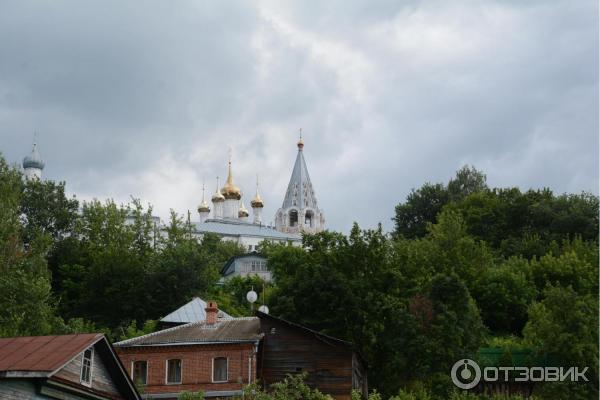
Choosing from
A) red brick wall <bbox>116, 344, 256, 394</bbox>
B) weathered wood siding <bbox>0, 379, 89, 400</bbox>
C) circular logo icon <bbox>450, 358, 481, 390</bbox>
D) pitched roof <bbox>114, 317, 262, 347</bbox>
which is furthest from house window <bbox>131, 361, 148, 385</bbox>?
weathered wood siding <bbox>0, 379, 89, 400</bbox>

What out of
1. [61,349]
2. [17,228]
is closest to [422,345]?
[61,349]

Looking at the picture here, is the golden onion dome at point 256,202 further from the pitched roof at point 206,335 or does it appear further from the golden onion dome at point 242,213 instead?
the pitched roof at point 206,335

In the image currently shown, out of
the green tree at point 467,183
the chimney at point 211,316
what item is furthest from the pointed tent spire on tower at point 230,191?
the chimney at point 211,316

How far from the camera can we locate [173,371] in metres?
36.1

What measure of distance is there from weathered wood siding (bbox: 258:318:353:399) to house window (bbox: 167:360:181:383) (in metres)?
3.08

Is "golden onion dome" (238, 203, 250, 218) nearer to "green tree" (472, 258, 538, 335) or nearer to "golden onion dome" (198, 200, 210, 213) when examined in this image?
"golden onion dome" (198, 200, 210, 213)

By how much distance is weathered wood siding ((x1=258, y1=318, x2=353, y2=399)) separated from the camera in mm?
35062

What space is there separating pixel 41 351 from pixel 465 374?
1946 centimetres

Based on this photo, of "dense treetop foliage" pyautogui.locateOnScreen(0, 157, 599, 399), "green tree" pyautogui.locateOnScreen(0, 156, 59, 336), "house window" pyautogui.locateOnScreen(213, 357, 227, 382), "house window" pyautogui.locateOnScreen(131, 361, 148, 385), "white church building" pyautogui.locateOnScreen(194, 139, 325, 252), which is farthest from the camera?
"white church building" pyautogui.locateOnScreen(194, 139, 325, 252)

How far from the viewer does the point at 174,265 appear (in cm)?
5800

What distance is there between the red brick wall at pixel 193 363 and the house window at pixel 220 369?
16cm

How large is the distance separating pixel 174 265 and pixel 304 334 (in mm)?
23381

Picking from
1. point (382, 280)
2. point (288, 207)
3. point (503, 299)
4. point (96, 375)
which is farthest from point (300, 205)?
point (96, 375)

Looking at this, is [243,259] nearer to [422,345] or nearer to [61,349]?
[422,345]
